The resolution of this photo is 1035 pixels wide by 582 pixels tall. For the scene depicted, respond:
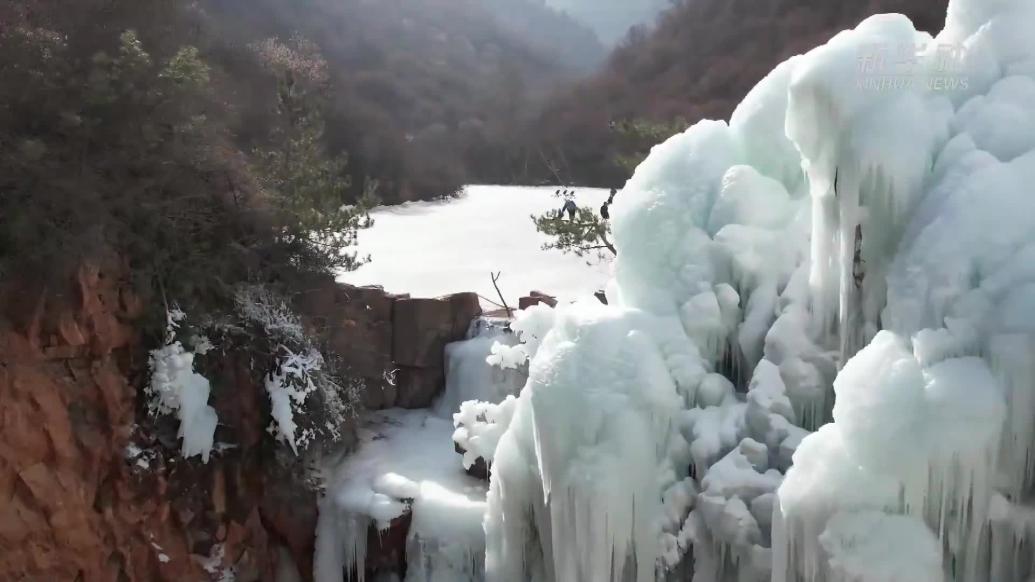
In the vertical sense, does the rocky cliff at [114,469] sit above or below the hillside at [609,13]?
below

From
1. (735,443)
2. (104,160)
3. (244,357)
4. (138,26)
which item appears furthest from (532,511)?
(138,26)

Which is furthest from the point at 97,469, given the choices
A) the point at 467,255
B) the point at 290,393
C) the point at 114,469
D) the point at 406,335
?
the point at 467,255

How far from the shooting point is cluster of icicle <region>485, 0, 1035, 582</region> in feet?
9.95

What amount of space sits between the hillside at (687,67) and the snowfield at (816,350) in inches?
518

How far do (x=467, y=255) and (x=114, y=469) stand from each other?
710cm

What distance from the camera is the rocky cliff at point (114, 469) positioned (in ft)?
17.7

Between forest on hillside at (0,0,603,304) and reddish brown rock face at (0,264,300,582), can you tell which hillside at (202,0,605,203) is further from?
reddish brown rock face at (0,264,300,582)

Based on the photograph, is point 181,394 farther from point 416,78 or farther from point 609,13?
point 609,13

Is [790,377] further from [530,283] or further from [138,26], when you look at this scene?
[530,283]

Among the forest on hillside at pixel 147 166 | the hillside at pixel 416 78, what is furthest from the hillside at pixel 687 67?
the forest on hillside at pixel 147 166

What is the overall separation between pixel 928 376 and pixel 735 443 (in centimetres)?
106

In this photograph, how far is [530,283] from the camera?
10609 millimetres

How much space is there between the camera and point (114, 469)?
19.1ft

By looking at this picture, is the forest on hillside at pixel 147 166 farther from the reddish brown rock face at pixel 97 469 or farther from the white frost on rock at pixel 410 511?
the white frost on rock at pixel 410 511
